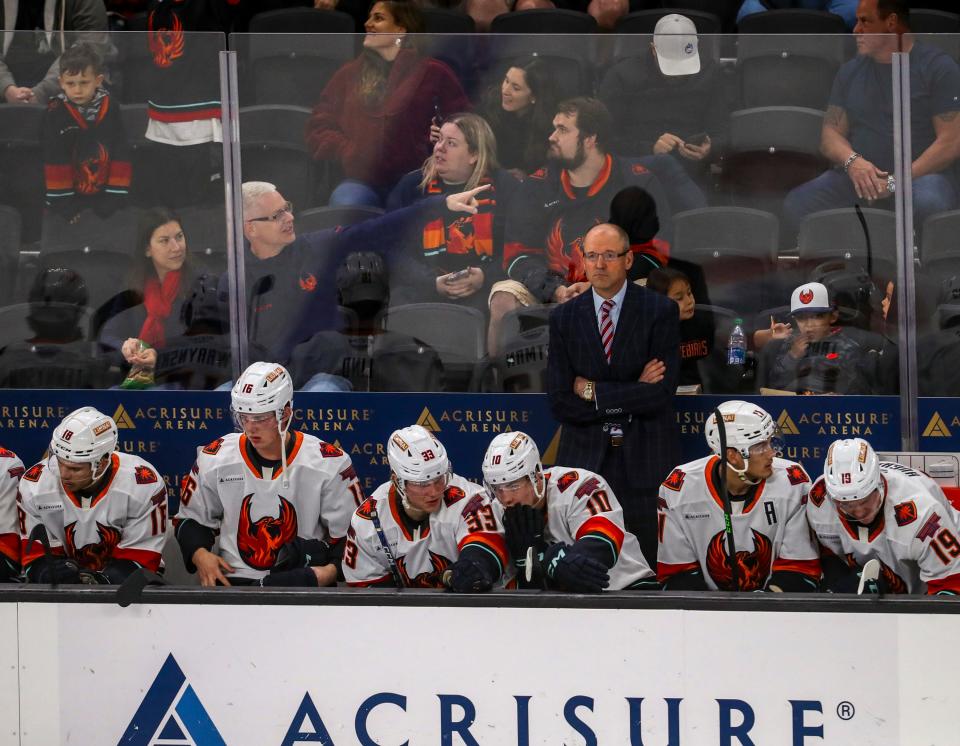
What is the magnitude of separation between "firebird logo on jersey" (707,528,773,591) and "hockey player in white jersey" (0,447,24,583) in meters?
2.60

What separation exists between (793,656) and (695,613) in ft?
0.98

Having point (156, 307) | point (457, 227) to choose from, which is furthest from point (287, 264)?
point (457, 227)

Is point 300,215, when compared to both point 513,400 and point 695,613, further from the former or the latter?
point 695,613

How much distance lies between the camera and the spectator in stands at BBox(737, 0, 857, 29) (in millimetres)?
6934

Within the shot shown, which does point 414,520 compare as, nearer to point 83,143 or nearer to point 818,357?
point 818,357

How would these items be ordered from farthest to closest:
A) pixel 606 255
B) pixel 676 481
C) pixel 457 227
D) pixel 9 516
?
pixel 457 227, pixel 606 255, pixel 9 516, pixel 676 481

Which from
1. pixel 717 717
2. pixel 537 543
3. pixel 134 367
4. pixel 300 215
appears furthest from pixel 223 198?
pixel 717 717

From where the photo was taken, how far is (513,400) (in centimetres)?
606

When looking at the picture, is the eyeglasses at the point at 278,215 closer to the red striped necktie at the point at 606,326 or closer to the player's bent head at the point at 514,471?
the red striped necktie at the point at 606,326

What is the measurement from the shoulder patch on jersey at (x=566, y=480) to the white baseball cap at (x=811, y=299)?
1380mm

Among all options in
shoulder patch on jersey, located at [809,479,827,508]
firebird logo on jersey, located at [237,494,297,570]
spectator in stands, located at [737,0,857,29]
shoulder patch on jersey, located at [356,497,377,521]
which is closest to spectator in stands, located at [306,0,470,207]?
firebird logo on jersey, located at [237,494,297,570]

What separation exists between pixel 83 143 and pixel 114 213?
12.7 inches

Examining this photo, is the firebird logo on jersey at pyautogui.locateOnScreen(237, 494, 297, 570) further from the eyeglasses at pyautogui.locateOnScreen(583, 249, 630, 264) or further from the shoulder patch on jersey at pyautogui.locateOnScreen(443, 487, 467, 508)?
the eyeglasses at pyautogui.locateOnScreen(583, 249, 630, 264)

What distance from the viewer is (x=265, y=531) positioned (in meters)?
5.56
